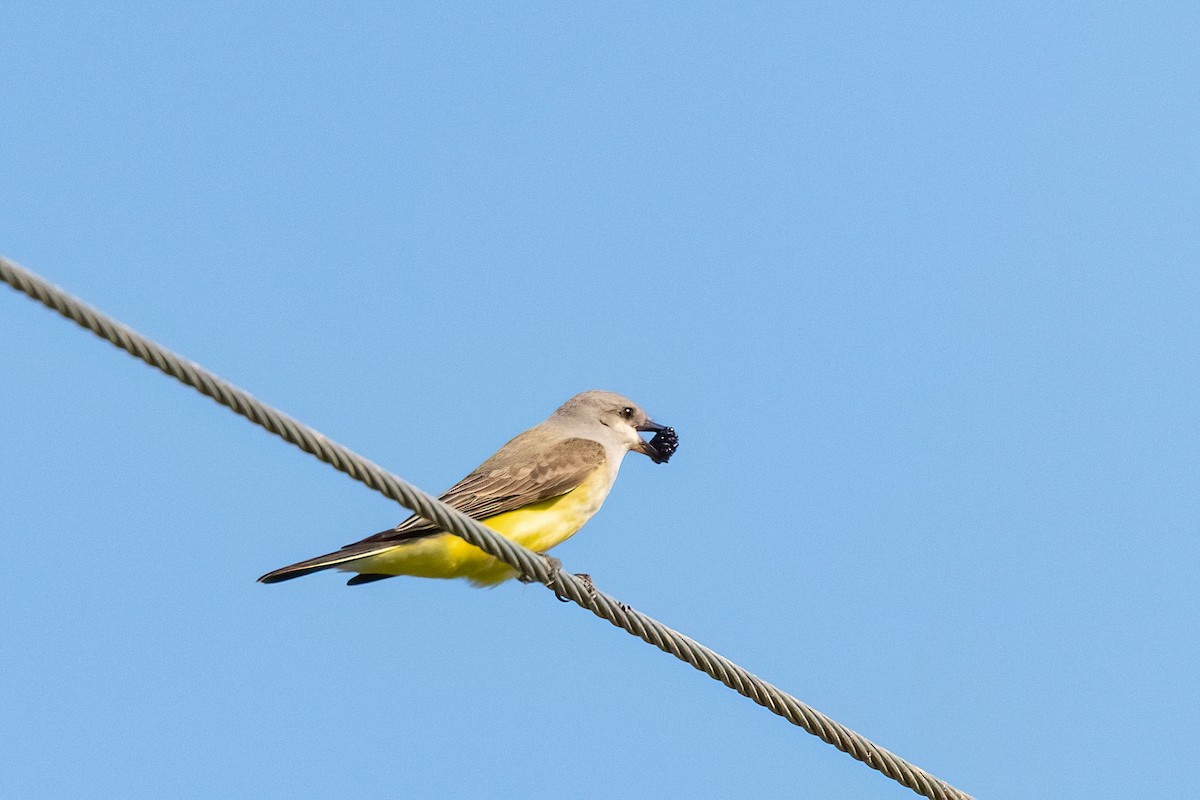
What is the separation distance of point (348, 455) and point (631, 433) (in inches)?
Result: 210

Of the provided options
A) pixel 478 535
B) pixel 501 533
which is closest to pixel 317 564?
pixel 501 533

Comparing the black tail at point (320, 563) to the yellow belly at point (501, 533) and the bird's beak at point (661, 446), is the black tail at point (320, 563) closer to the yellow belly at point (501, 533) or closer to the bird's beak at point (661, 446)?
the yellow belly at point (501, 533)

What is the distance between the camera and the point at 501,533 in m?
8.09

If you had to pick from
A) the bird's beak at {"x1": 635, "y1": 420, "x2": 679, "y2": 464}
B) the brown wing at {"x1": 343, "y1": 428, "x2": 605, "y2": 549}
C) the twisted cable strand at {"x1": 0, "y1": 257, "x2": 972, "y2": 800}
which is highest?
the bird's beak at {"x1": 635, "y1": 420, "x2": 679, "y2": 464}

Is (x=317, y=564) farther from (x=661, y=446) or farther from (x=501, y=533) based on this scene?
(x=661, y=446)

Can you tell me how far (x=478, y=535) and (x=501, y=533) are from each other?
2.70 meters

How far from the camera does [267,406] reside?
4.40m

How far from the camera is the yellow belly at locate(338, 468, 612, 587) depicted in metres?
8.09

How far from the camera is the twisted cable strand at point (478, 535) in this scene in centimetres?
399

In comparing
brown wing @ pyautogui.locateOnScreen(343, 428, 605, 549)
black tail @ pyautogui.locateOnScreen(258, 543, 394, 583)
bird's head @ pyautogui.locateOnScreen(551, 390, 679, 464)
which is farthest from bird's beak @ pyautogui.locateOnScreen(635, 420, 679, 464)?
black tail @ pyautogui.locateOnScreen(258, 543, 394, 583)

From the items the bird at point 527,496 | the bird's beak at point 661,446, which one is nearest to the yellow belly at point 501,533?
the bird at point 527,496

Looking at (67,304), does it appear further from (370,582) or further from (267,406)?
(370,582)

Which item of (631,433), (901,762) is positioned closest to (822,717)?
(901,762)

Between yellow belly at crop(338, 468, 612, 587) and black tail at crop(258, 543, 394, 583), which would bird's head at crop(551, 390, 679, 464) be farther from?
black tail at crop(258, 543, 394, 583)
